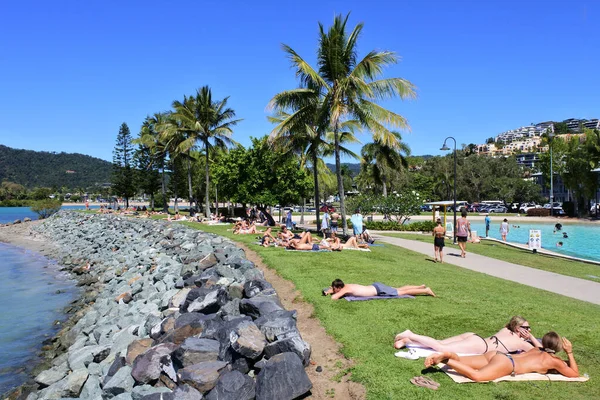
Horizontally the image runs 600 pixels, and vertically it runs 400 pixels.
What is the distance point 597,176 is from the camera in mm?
46562

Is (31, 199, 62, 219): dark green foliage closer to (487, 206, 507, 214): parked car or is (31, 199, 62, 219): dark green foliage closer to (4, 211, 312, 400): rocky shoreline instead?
(4, 211, 312, 400): rocky shoreline

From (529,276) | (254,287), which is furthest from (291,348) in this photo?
(529,276)

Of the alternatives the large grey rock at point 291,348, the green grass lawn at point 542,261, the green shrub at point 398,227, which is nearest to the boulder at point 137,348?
the large grey rock at point 291,348

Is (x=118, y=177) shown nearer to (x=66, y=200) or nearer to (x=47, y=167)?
(x=66, y=200)

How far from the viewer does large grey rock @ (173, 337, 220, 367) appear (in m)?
5.90

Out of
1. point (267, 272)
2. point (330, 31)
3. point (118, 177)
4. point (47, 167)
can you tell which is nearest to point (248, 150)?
point (330, 31)

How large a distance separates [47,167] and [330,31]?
201 m

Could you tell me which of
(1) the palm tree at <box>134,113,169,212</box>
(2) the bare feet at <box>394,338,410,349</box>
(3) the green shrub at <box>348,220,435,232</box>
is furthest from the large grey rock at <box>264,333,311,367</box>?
(1) the palm tree at <box>134,113,169,212</box>

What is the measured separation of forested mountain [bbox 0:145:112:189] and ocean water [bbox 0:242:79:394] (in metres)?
160

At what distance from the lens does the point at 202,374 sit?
5441 millimetres

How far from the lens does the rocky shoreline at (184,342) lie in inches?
207

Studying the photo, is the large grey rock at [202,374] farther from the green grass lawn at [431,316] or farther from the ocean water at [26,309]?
the ocean water at [26,309]

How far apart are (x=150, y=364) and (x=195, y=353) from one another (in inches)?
28.0

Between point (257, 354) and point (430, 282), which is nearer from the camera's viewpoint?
point (257, 354)
